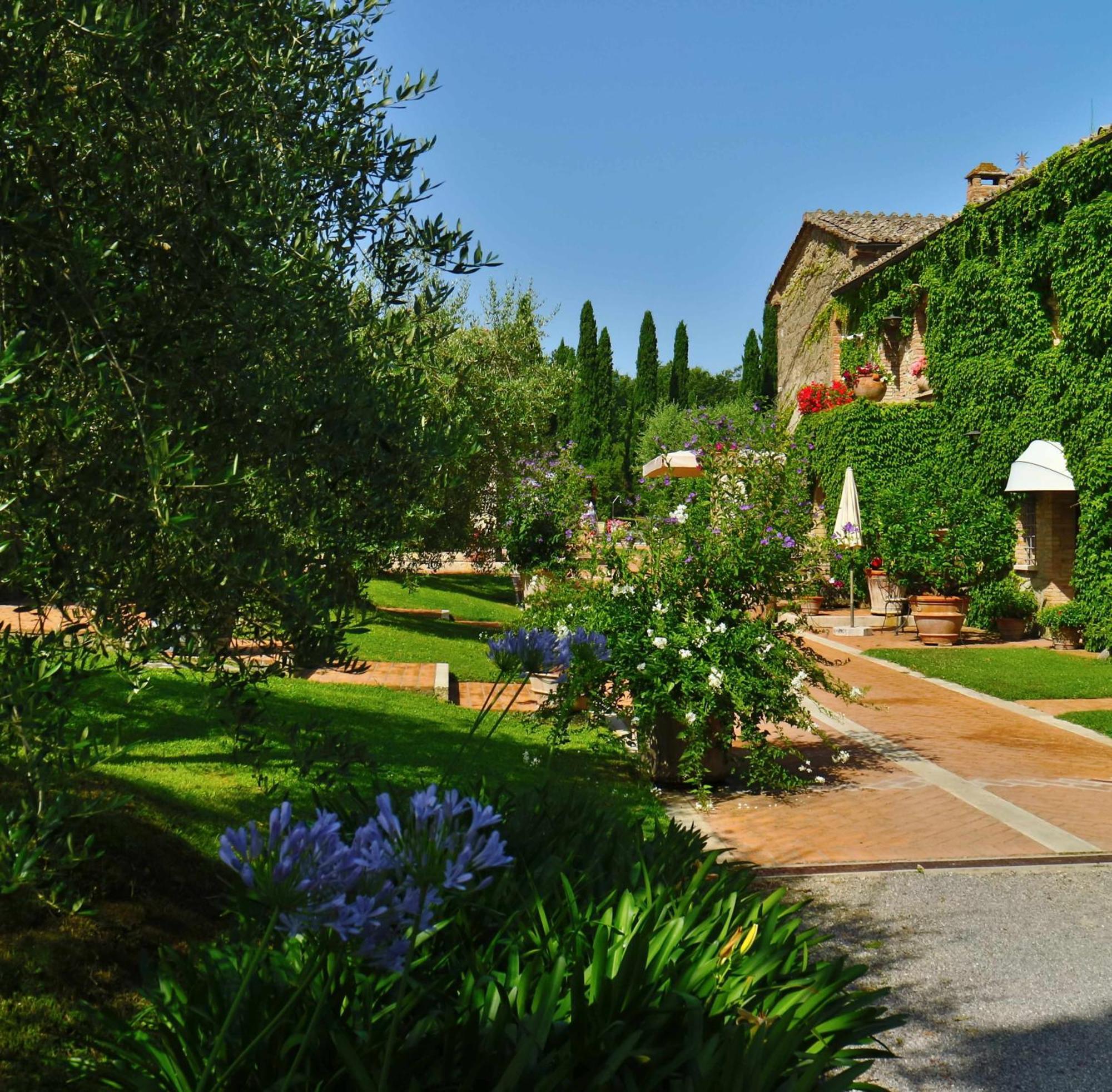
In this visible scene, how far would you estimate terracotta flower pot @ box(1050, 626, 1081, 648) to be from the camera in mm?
16953

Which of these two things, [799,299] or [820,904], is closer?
[820,904]

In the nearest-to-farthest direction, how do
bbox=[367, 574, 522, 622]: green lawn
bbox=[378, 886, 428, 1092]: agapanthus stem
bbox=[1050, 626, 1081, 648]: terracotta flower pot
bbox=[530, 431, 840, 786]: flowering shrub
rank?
bbox=[378, 886, 428, 1092]: agapanthus stem, bbox=[530, 431, 840, 786]: flowering shrub, bbox=[1050, 626, 1081, 648]: terracotta flower pot, bbox=[367, 574, 522, 622]: green lawn

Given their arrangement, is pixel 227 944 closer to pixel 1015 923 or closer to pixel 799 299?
pixel 1015 923

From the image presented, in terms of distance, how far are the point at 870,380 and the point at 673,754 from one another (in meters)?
16.9

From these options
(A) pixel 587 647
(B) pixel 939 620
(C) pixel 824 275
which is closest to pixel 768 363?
(C) pixel 824 275

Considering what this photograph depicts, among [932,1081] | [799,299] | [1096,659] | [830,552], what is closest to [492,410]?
[1096,659]

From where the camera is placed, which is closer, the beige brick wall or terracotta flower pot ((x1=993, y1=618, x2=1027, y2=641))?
the beige brick wall

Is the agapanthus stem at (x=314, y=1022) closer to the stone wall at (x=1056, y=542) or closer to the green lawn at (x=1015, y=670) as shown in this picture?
the green lawn at (x=1015, y=670)

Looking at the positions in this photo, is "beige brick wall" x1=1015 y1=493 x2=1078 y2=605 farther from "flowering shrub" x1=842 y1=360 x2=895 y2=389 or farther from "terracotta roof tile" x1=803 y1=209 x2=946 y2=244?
"terracotta roof tile" x1=803 y1=209 x2=946 y2=244

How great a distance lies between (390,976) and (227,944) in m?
0.99

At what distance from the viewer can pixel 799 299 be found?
31.9 metres

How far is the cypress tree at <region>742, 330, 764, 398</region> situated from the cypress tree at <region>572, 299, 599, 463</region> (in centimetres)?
732

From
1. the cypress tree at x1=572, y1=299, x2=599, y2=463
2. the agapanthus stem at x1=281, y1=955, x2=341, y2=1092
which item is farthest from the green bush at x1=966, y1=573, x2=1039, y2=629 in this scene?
the cypress tree at x1=572, y1=299, x2=599, y2=463

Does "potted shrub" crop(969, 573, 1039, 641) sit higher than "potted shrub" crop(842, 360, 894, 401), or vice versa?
"potted shrub" crop(842, 360, 894, 401)
